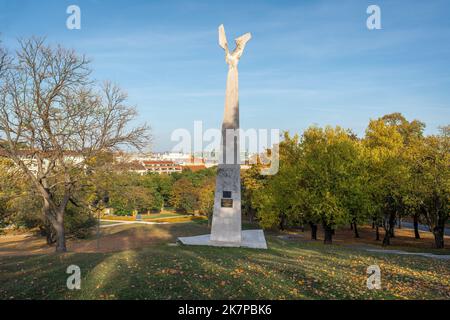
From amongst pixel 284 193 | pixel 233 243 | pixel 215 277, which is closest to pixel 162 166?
pixel 284 193

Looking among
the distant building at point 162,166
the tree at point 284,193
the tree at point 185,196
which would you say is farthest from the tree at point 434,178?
the distant building at point 162,166

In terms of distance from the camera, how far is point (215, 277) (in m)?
10.7

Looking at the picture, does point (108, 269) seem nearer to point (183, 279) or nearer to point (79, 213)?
point (183, 279)

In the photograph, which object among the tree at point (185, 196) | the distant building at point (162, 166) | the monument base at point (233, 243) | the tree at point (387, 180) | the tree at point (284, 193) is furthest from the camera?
the distant building at point (162, 166)

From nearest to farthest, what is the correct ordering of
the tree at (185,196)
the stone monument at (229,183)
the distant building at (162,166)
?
the stone monument at (229,183)
the tree at (185,196)
the distant building at (162,166)

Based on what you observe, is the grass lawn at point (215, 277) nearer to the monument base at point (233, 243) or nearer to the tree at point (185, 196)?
the monument base at point (233, 243)

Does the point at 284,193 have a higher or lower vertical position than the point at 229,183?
lower

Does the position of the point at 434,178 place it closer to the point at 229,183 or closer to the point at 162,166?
the point at 229,183

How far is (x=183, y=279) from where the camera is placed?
34.0 ft

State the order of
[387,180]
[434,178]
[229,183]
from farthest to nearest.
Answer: [387,180] < [434,178] < [229,183]

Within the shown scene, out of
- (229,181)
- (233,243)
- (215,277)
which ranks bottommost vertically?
(233,243)

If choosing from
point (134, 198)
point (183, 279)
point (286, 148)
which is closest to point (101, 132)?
point (134, 198)

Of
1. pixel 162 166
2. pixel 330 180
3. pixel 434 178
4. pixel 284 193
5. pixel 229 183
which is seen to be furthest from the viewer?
pixel 162 166

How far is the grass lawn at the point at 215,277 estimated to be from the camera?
936 cm
